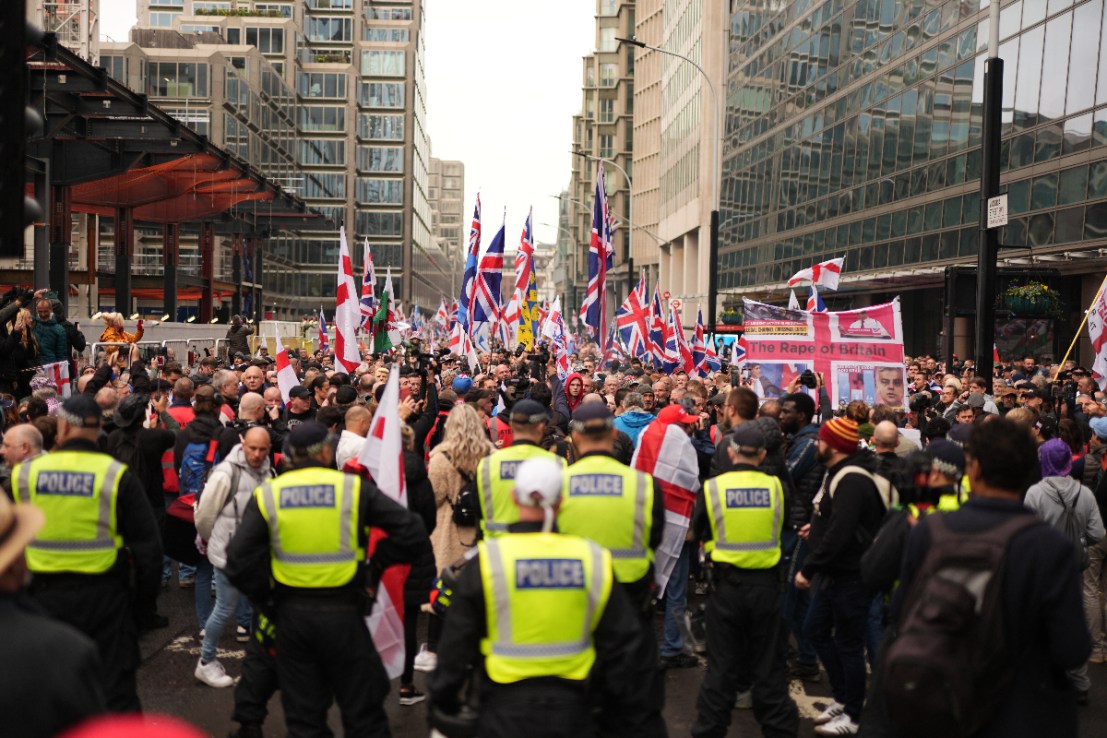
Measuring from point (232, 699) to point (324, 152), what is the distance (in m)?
99.6

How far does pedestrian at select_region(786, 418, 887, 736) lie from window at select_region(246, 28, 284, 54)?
291 ft

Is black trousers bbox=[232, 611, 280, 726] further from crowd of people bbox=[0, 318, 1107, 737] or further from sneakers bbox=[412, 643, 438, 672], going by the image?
sneakers bbox=[412, 643, 438, 672]

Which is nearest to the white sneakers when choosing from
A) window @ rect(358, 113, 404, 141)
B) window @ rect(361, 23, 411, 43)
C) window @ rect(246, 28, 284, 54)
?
window @ rect(246, 28, 284, 54)

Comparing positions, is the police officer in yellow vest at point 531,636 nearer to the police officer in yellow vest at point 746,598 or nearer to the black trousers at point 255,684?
the black trousers at point 255,684

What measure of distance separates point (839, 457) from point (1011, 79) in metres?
21.5

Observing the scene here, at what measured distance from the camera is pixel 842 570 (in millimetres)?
6582

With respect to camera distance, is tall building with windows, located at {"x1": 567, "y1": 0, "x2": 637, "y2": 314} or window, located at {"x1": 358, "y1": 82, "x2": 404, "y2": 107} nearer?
tall building with windows, located at {"x1": 567, "y1": 0, "x2": 637, "y2": 314}

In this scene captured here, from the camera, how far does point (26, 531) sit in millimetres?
2953

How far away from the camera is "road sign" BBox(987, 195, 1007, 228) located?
12.8 m

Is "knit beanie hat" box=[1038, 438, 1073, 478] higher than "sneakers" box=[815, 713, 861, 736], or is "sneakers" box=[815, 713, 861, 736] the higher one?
"knit beanie hat" box=[1038, 438, 1073, 478]

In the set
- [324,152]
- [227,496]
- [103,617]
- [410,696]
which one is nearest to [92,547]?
[103,617]

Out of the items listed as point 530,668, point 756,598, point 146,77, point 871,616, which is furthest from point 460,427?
point 146,77

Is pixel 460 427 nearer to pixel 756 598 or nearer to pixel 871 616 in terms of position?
pixel 756 598

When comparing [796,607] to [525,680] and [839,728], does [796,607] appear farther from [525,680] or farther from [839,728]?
[525,680]
